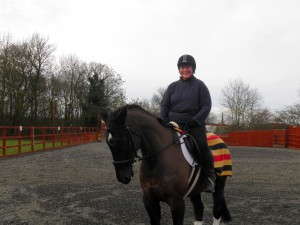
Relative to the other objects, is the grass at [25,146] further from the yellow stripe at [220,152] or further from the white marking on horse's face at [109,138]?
the white marking on horse's face at [109,138]

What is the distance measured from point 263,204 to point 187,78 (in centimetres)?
354

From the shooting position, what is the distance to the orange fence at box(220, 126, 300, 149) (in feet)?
79.8

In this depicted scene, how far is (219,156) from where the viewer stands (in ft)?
13.1

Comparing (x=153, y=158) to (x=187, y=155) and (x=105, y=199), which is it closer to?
(x=187, y=155)

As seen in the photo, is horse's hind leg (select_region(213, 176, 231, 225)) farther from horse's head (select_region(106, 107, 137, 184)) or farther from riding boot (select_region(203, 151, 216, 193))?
horse's head (select_region(106, 107, 137, 184))

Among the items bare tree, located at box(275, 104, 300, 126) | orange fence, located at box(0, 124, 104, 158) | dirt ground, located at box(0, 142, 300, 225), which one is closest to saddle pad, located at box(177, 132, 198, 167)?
dirt ground, located at box(0, 142, 300, 225)

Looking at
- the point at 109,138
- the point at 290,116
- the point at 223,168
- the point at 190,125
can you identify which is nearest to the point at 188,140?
the point at 190,125

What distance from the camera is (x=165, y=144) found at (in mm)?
3227

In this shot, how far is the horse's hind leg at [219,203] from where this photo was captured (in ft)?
13.9

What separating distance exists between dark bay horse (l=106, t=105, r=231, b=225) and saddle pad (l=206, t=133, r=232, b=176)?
741mm

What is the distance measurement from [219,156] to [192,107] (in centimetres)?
84

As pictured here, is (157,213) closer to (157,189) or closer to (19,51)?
(157,189)

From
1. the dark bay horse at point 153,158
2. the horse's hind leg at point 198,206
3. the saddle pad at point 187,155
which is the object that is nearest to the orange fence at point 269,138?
the horse's hind leg at point 198,206

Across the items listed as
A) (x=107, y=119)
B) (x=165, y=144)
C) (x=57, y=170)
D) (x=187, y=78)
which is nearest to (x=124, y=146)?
(x=107, y=119)
